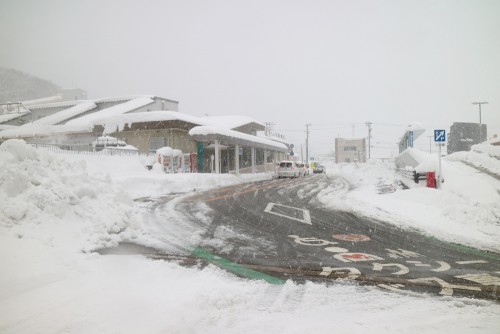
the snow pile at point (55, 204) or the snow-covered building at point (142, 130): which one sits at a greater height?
the snow-covered building at point (142, 130)

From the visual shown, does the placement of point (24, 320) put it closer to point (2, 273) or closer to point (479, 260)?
point (2, 273)

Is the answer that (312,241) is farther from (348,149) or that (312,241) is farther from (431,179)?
(348,149)

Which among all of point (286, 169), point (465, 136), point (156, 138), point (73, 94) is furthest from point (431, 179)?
point (73, 94)

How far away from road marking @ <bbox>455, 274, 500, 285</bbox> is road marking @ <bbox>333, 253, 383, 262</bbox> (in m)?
1.22

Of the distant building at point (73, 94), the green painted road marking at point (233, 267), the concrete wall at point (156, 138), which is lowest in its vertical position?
the green painted road marking at point (233, 267)

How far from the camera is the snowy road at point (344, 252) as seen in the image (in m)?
4.22

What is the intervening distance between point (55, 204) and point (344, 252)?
5.14 m

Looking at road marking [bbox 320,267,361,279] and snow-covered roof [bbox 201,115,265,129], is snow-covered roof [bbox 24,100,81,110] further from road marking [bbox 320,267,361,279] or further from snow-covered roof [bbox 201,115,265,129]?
road marking [bbox 320,267,361,279]

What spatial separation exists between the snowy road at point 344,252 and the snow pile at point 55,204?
127 cm

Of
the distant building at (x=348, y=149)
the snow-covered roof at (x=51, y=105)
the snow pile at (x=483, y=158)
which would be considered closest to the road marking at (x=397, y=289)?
the snow pile at (x=483, y=158)

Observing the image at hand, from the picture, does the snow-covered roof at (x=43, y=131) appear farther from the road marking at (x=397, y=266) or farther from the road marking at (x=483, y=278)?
the road marking at (x=483, y=278)

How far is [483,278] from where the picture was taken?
14.2 ft

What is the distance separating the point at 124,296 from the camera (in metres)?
3.46

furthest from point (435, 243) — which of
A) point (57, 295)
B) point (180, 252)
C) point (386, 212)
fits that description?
point (57, 295)
